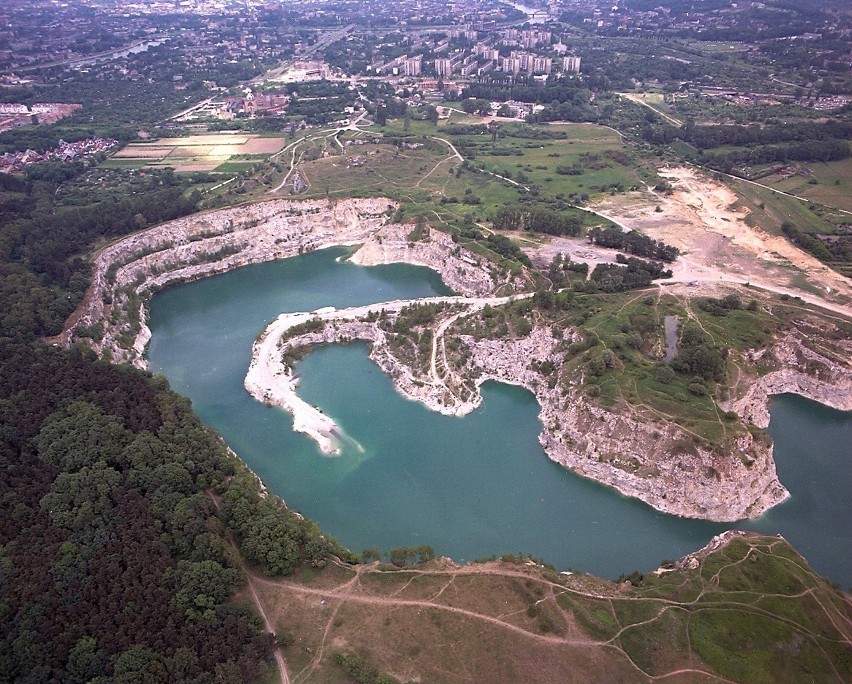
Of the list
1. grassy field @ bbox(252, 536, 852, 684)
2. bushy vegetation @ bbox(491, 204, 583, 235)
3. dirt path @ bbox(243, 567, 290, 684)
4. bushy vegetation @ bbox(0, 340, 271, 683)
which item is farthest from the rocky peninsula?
dirt path @ bbox(243, 567, 290, 684)

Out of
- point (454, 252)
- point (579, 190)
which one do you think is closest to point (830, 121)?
point (579, 190)

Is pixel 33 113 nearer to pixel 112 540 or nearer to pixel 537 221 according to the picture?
pixel 537 221

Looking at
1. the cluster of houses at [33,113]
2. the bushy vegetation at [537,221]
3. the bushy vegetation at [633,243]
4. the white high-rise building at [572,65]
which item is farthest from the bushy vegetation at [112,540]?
the white high-rise building at [572,65]

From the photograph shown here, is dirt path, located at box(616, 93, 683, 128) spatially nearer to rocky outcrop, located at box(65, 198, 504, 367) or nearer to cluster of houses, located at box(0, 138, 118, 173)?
rocky outcrop, located at box(65, 198, 504, 367)

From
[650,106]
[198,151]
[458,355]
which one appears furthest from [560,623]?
[650,106]

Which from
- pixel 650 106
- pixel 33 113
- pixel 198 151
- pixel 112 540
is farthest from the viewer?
pixel 650 106

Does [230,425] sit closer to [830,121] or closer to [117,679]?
[117,679]
